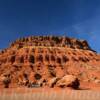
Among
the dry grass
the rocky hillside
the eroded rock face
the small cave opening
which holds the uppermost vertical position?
the rocky hillside

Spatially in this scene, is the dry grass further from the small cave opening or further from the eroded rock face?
the small cave opening

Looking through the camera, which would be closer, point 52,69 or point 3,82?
point 3,82

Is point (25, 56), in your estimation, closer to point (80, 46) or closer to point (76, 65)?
point (76, 65)

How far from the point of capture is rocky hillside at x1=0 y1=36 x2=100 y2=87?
88.2m

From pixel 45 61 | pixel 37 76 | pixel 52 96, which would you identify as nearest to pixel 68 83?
pixel 52 96

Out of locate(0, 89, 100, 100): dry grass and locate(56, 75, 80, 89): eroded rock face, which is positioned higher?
locate(56, 75, 80, 89): eroded rock face

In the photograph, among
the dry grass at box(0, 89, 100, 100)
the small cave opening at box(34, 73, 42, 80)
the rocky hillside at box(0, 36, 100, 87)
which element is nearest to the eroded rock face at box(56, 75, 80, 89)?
the dry grass at box(0, 89, 100, 100)

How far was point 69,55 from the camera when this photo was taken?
108 metres

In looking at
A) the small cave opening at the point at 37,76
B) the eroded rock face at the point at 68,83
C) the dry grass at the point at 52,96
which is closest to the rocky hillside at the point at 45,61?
the small cave opening at the point at 37,76

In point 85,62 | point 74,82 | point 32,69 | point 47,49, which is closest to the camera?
point 74,82

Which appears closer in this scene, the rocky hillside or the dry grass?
the dry grass

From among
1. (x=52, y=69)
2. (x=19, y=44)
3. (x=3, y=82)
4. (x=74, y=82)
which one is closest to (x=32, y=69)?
(x=52, y=69)

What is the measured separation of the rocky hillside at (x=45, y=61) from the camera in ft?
290

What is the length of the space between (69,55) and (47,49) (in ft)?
34.8
